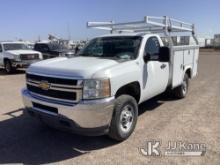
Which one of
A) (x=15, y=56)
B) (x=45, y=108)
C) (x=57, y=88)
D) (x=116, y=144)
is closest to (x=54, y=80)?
(x=57, y=88)

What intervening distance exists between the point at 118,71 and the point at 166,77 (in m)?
2.17

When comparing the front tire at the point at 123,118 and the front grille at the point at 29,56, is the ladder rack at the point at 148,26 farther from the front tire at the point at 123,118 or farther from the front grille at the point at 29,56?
the front grille at the point at 29,56

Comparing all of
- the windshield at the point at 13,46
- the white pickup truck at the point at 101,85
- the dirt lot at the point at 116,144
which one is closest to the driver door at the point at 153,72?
the white pickup truck at the point at 101,85

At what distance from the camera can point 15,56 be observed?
14625 millimetres

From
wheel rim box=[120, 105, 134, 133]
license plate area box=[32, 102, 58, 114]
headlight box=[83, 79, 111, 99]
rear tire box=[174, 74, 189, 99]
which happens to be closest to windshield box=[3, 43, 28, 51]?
rear tire box=[174, 74, 189, 99]

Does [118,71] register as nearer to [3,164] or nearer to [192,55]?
[3,164]

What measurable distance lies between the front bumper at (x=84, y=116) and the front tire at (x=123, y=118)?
17 cm

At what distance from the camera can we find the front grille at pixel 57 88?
4.07 m

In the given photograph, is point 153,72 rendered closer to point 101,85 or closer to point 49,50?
point 101,85

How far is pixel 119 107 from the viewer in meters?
4.42

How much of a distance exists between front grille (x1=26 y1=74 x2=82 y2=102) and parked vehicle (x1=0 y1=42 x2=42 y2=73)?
34.5ft

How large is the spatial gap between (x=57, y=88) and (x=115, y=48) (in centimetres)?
193

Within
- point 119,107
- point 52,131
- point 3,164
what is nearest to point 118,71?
point 119,107

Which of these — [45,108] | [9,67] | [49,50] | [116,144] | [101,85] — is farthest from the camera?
[49,50]
